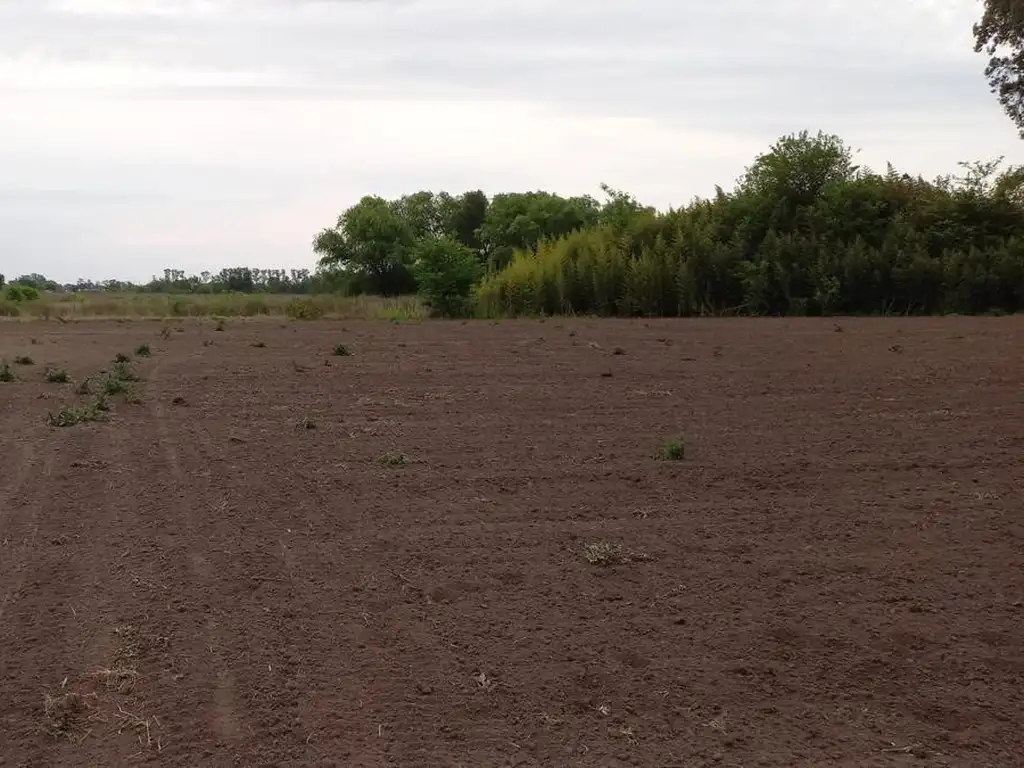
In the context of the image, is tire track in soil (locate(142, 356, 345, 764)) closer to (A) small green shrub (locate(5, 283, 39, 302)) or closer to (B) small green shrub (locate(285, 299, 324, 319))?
(B) small green shrub (locate(285, 299, 324, 319))

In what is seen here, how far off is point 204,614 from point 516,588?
1451 mm

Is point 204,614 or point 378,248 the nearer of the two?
point 204,614

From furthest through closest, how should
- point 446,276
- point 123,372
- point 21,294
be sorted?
point 21,294 → point 446,276 → point 123,372

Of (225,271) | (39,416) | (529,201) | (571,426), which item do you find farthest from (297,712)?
(225,271)

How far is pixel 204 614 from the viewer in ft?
13.6

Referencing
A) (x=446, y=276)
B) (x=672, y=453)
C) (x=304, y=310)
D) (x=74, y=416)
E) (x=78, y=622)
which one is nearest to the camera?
(x=78, y=622)

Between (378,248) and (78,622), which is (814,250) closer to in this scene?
(78,622)

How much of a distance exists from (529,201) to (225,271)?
44188 millimetres

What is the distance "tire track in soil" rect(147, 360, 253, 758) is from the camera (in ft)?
10.5

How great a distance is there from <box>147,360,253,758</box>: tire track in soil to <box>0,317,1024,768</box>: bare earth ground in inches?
0.6

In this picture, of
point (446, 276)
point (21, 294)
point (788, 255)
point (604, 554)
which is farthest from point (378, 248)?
point (604, 554)

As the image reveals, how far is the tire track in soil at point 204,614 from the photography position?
3.20m

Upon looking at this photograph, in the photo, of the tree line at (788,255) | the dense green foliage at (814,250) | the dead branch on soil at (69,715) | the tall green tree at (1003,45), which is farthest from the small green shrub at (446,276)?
the dead branch on soil at (69,715)

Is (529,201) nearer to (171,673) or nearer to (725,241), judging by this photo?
(725,241)
